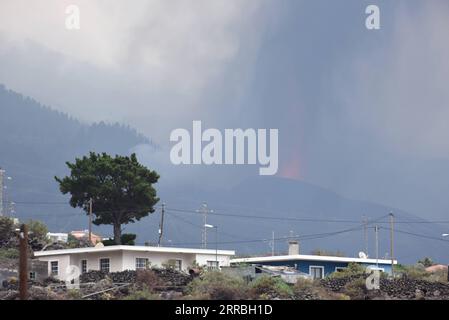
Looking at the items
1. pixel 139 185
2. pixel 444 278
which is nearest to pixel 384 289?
pixel 444 278

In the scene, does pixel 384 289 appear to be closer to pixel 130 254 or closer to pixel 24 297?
pixel 130 254

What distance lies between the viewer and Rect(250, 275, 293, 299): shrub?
151 ft

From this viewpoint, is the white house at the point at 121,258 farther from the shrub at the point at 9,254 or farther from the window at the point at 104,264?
the shrub at the point at 9,254

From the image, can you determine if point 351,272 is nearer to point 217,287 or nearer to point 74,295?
point 217,287

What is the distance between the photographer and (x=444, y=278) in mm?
59531

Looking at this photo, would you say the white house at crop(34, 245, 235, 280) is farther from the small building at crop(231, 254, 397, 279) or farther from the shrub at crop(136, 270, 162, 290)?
the shrub at crop(136, 270, 162, 290)

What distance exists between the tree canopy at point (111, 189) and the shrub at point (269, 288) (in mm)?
31986

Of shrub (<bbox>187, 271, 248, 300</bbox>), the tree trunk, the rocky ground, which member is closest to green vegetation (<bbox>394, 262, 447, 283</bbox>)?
the rocky ground

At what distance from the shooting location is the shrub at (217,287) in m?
44.8

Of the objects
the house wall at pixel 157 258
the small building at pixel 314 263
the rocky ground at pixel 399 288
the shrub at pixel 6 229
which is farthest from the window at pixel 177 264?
the shrub at pixel 6 229

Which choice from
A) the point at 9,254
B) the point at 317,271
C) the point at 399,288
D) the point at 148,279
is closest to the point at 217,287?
the point at 148,279

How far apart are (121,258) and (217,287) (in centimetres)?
1245

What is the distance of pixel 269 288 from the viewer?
47.5m

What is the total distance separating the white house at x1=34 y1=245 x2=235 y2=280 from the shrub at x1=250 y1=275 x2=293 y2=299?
32.6 feet
